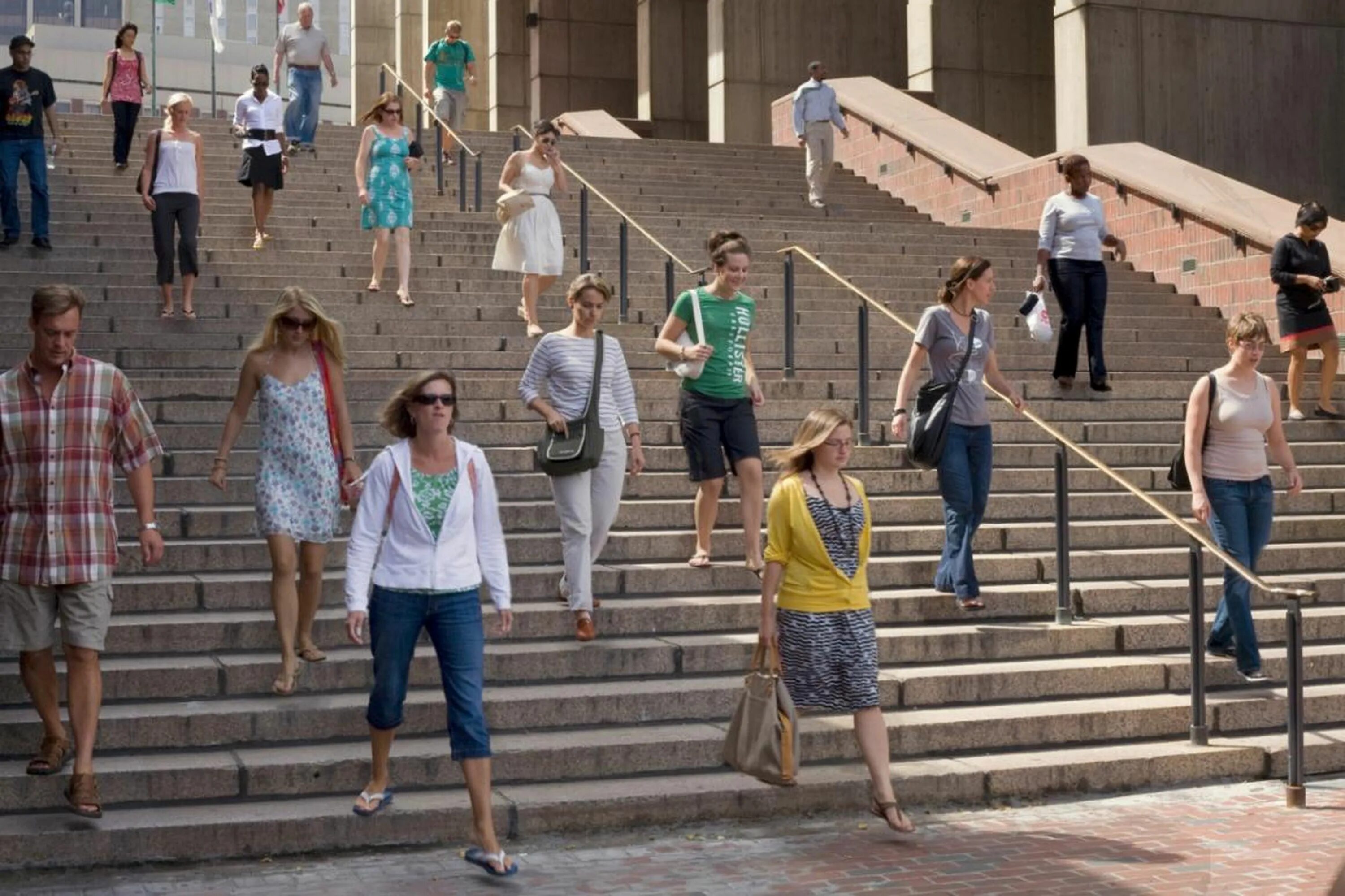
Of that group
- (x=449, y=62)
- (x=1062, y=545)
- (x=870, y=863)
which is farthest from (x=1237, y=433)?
(x=449, y=62)

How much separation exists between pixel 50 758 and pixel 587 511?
2.78 metres

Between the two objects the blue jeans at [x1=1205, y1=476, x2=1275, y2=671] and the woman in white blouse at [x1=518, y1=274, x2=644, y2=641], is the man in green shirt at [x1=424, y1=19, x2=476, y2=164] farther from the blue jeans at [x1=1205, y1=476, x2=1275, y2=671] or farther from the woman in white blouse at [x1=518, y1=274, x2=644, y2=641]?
the blue jeans at [x1=1205, y1=476, x2=1275, y2=671]

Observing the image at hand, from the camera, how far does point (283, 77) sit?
11125 centimetres

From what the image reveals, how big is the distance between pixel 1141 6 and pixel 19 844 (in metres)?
19.4

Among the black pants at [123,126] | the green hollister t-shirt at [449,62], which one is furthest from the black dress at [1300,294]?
the green hollister t-shirt at [449,62]

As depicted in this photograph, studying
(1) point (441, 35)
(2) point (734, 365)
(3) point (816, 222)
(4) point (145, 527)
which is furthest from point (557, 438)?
(1) point (441, 35)

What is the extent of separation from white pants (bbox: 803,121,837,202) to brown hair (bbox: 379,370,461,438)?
14.2 m

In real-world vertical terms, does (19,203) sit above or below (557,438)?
above

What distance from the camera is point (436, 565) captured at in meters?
7.14

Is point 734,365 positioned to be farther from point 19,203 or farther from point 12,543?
point 19,203

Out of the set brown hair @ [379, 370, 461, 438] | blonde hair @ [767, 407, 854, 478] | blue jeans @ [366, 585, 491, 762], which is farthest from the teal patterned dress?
blue jeans @ [366, 585, 491, 762]

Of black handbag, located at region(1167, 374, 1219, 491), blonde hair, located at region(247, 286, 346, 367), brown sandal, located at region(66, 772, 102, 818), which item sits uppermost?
blonde hair, located at region(247, 286, 346, 367)

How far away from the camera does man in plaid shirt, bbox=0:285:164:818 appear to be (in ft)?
23.9

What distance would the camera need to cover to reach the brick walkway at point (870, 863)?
6902mm
